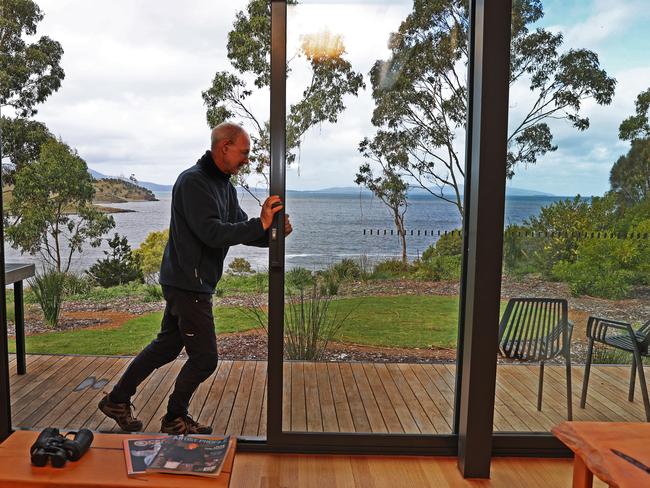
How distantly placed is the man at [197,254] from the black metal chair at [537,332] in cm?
117

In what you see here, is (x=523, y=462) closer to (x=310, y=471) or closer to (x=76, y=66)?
(x=310, y=471)

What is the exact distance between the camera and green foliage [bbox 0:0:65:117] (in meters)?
2.72

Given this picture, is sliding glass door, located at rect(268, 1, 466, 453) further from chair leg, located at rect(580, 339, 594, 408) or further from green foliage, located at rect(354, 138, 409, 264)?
chair leg, located at rect(580, 339, 594, 408)

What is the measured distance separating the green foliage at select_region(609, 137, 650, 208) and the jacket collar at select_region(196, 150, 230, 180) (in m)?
1.87

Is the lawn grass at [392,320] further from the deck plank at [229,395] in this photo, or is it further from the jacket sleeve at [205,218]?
the jacket sleeve at [205,218]

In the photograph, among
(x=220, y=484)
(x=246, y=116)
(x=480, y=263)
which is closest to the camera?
(x=220, y=484)

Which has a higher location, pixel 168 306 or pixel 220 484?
pixel 168 306

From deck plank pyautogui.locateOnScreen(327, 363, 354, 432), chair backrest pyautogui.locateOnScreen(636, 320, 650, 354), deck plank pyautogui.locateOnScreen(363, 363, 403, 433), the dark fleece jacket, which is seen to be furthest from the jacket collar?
chair backrest pyautogui.locateOnScreen(636, 320, 650, 354)

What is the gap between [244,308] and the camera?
285 cm

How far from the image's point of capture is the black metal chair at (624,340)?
110 inches

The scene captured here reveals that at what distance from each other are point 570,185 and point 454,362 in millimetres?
1023

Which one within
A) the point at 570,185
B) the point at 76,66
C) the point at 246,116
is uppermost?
the point at 76,66

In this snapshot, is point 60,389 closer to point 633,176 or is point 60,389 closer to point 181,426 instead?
→ point 181,426

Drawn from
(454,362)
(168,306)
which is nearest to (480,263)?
(454,362)
